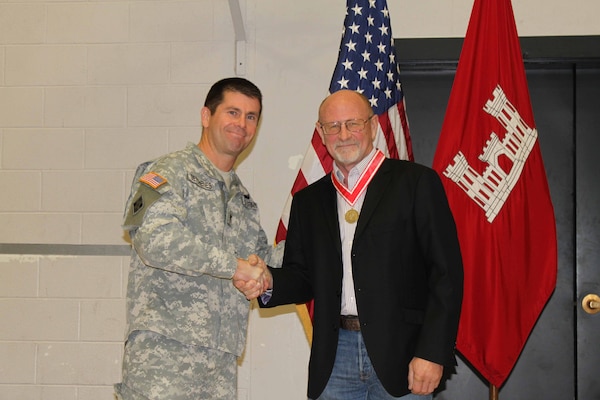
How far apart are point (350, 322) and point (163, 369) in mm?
685

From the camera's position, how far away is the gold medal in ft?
8.83

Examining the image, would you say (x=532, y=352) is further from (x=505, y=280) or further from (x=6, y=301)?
(x=6, y=301)

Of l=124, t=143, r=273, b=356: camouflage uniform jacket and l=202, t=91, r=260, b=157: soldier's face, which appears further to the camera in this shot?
l=202, t=91, r=260, b=157: soldier's face

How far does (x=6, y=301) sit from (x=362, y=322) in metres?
Result: 2.41

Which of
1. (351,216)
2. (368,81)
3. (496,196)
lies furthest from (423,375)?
(368,81)

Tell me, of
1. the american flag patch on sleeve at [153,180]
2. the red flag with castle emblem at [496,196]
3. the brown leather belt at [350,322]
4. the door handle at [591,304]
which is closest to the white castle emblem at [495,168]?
the red flag with castle emblem at [496,196]

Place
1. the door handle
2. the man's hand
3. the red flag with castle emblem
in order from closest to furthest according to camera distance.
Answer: the man's hand < the red flag with castle emblem < the door handle

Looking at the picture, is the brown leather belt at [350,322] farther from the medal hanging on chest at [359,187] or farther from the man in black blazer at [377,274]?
the medal hanging on chest at [359,187]

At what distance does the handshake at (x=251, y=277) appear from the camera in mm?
2672

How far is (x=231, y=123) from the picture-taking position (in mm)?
2883

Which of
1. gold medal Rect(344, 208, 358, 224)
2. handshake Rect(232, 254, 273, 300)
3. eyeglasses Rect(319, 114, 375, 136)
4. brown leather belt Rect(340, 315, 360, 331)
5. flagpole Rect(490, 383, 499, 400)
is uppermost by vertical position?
eyeglasses Rect(319, 114, 375, 136)

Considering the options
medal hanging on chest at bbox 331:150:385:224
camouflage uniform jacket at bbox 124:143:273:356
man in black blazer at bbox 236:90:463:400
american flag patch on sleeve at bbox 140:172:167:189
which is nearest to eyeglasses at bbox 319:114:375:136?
man in black blazer at bbox 236:90:463:400

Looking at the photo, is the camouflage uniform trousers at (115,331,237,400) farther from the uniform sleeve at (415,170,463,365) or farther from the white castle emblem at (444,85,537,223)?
the white castle emblem at (444,85,537,223)

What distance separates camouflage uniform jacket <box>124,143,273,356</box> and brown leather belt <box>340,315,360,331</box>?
435 millimetres
